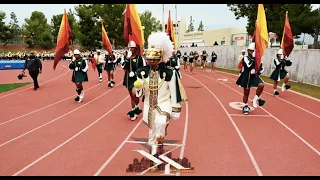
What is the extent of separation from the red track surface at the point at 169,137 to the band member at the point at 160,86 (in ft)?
2.93

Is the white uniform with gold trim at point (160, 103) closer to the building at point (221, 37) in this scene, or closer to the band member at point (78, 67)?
the band member at point (78, 67)

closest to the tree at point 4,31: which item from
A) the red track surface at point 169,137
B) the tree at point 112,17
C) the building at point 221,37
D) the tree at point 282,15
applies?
the tree at point 112,17

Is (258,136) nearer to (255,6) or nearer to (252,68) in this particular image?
(252,68)

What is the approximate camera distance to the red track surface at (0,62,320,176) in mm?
4664

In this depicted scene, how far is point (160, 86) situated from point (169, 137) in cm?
208

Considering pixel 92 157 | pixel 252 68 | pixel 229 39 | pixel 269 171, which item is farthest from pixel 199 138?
pixel 229 39

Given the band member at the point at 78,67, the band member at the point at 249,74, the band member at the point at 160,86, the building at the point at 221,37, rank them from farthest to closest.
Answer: the building at the point at 221,37
the band member at the point at 78,67
the band member at the point at 249,74
the band member at the point at 160,86

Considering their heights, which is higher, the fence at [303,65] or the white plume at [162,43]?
the white plume at [162,43]

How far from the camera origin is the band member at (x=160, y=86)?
4414 millimetres

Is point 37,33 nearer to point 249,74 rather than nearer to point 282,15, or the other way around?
point 282,15

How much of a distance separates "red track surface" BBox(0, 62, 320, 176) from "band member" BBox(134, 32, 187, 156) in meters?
0.89

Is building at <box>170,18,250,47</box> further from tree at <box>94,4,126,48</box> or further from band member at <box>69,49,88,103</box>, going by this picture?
band member at <box>69,49,88,103</box>

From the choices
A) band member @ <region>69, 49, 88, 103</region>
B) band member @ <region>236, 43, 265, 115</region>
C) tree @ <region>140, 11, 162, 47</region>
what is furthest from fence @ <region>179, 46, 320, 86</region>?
tree @ <region>140, 11, 162, 47</region>

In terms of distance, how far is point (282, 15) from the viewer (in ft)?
87.1
